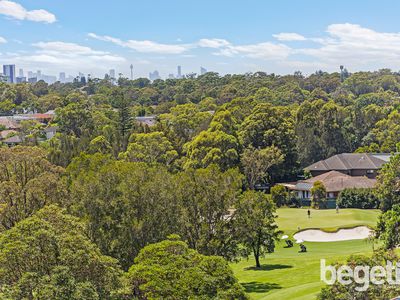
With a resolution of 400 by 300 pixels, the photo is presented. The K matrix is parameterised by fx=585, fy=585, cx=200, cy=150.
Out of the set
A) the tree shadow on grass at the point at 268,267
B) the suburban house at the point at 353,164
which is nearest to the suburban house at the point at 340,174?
the suburban house at the point at 353,164

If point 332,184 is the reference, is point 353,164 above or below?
above

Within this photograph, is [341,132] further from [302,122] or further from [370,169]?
[370,169]

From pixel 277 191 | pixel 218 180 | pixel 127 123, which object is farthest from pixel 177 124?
pixel 218 180

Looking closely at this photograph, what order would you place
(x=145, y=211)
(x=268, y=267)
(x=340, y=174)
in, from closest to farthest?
1. (x=145, y=211)
2. (x=268, y=267)
3. (x=340, y=174)

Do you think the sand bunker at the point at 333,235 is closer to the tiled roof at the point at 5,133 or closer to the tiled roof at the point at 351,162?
the tiled roof at the point at 351,162

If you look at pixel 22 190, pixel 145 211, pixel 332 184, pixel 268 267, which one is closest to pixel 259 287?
pixel 268 267

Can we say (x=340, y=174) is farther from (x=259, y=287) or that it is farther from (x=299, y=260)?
(x=259, y=287)

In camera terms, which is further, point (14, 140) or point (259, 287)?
point (14, 140)

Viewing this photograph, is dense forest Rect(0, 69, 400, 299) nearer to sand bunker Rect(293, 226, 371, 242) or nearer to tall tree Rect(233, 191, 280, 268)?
tall tree Rect(233, 191, 280, 268)
